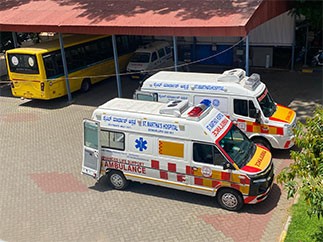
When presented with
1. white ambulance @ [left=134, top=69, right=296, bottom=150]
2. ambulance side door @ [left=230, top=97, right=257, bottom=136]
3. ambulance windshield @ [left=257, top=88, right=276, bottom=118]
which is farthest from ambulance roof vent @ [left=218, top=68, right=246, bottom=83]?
ambulance windshield @ [left=257, top=88, right=276, bottom=118]

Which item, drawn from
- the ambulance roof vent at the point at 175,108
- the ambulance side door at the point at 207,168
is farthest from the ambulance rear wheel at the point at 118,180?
the ambulance roof vent at the point at 175,108

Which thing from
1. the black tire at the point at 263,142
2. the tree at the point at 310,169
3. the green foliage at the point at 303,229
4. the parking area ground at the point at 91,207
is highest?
the tree at the point at 310,169

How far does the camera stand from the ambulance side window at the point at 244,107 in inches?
532

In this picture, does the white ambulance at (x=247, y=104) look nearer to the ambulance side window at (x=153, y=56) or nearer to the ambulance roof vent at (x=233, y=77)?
the ambulance roof vent at (x=233, y=77)

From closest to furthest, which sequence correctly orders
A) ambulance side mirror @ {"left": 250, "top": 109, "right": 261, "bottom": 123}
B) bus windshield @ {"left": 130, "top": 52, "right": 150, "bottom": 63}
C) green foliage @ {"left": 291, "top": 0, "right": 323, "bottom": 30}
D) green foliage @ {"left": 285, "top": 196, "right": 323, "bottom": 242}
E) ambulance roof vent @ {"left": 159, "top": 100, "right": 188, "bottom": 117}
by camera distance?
1. green foliage @ {"left": 285, "top": 196, "right": 323, "bottom": 242}
2. ambulance roof vent @ {"left": 159, "top": 100, "right": 188, "bottom": 117}
3. ambulance side mirror @ {"left": 250, "top": 109, "right": 261, "bottom": 123}
4. green foliage @ {"left": 291, "top": 0, "right": 323, "bottom": 30}
5. bus windshield @ {"left": 130, "top": 52, "right": 150, "bottom": 63}

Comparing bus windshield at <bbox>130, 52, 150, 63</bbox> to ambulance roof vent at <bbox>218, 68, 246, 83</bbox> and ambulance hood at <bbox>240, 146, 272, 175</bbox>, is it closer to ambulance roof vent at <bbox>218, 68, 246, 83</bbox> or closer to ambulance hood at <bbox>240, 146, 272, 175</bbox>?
ambulance roof vent at <bbox>218, 68, 246, 83</bbox>

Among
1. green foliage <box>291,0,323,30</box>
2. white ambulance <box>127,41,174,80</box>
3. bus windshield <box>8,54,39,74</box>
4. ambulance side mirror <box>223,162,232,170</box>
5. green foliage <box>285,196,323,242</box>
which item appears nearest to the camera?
green foliage <box>285,196,323,242</box>

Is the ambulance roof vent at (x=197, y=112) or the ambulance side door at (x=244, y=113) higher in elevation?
the ambulance roof vent at (x=197, y=112)

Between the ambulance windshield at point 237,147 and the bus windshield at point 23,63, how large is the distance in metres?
11.0

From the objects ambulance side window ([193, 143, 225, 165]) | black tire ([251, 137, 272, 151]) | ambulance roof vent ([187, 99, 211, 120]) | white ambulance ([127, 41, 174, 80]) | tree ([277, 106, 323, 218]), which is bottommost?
black tire ([251, 137, 272, 151])

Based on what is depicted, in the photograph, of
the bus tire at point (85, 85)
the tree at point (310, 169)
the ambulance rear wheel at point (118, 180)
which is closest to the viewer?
the tree at point (310, 169)

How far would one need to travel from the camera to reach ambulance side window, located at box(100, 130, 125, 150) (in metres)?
11.9

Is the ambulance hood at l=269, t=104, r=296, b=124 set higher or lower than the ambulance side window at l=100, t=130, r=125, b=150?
lower

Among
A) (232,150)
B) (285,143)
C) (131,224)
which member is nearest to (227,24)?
(285,143)
